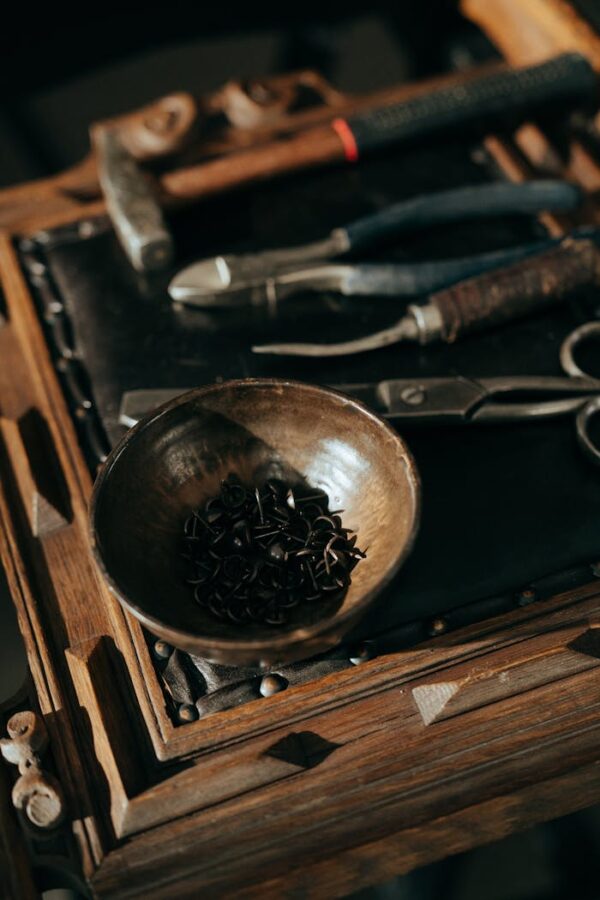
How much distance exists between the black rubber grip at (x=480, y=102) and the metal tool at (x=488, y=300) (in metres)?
0.25

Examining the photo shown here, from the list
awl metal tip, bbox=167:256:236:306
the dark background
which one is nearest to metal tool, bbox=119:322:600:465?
awl metal tip, bbox=167:256:236:306

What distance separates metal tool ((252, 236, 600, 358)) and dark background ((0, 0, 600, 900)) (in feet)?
2.79

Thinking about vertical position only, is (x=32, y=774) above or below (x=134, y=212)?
below

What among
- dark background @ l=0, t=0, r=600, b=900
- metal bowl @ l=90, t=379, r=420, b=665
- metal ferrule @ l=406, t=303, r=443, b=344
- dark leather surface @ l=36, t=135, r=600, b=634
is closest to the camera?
metal bowl @ l=90, t=379, r=420, b=665

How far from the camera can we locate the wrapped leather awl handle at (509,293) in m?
1.07

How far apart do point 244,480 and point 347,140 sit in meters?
0.48

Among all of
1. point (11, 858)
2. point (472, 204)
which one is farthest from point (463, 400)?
point (11, 858)

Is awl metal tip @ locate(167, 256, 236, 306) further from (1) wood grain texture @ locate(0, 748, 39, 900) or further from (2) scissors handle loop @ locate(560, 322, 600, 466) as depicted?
(1) wood grain texture @ locate(0, 748, 39, 900)

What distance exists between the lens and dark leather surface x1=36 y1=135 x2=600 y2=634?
3.14 ft

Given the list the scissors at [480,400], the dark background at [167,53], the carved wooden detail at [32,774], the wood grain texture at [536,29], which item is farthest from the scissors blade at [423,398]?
the dark background at [167,53]

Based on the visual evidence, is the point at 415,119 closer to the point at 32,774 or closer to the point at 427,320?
the point at 427,320

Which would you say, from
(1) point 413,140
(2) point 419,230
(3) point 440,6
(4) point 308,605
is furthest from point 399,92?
(4) point 308,605

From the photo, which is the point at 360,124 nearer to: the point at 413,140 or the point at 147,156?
the point at 413,140

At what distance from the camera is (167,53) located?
1.95m
